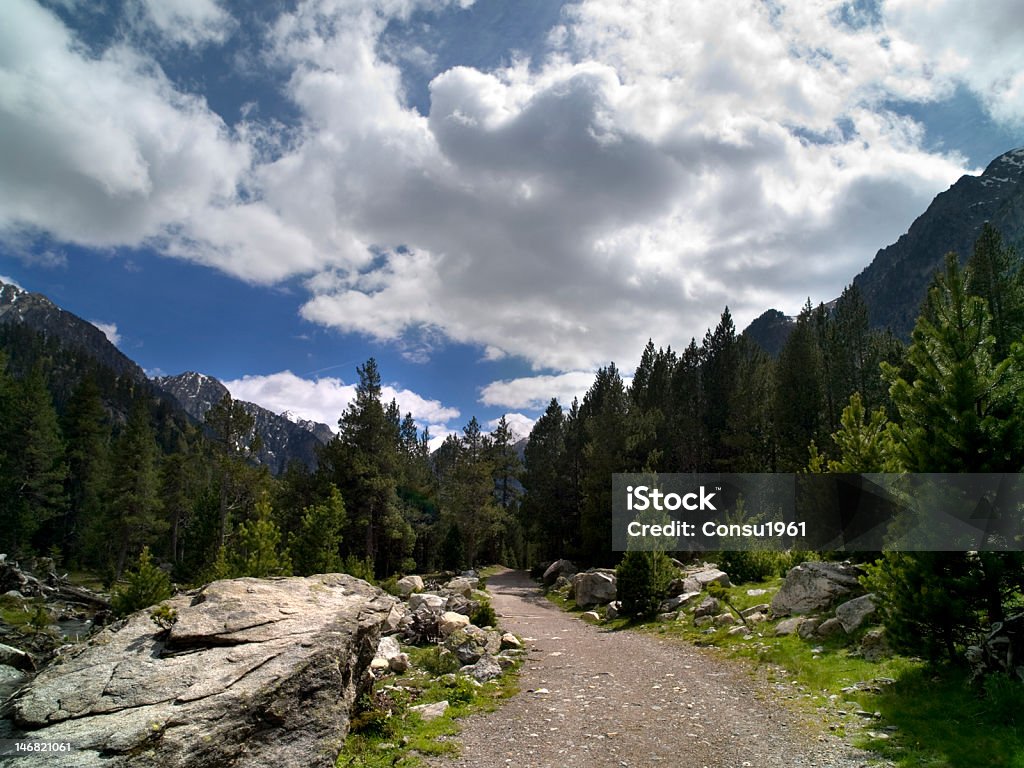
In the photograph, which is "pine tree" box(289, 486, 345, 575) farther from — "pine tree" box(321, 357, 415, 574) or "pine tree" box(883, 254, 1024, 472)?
"pine tree" box(883, 254, 1024, 472)

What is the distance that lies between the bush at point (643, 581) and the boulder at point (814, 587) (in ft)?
21.1

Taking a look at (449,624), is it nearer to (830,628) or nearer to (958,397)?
(830,628)

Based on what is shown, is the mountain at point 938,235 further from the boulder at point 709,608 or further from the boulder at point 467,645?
the boulder at point 467,645

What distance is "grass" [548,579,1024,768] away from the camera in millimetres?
8023

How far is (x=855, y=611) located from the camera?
48.6 feet

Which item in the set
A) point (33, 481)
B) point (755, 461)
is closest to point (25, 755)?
point (755, 461)

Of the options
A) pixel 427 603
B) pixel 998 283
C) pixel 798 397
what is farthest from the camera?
pixel 798 397

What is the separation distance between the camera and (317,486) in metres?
46.2

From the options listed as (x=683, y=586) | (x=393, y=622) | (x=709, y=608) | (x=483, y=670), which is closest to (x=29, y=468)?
(x=393, y=622)

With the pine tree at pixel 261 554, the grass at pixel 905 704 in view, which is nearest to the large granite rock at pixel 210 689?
the grass at pixel 905 704

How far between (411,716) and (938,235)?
229m

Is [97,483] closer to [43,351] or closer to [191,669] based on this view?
[191,669]

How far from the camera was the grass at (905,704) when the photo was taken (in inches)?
316

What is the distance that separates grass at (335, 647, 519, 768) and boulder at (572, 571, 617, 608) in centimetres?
1725
